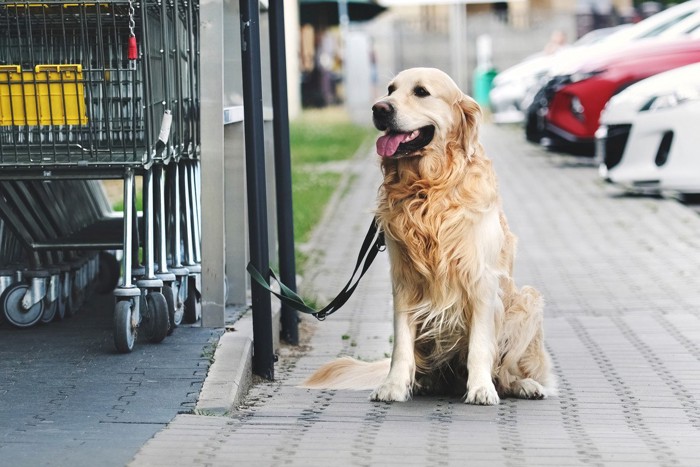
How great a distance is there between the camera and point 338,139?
79.5ft

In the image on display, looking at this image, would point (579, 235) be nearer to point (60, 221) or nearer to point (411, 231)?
point (60, 221)

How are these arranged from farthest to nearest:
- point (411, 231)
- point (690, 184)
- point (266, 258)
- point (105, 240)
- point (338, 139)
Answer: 1. point (338, 139)
2. point (690, 184)
3. point (105, 240)
4. point (266, 258)
5. point (411, 231)

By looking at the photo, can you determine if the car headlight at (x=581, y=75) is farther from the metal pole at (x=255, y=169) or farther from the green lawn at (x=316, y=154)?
the metal pole at (x=255, y=169)

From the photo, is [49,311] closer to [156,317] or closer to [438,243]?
[156,317]

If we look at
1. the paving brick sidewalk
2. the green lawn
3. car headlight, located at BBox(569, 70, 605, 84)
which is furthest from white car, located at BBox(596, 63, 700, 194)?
the green lawn

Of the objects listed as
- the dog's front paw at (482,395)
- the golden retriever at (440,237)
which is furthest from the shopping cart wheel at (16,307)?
the dog's front paw at (482,395)

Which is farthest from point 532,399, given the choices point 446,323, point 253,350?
point 253,350

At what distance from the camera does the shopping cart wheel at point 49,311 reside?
719 centimetres

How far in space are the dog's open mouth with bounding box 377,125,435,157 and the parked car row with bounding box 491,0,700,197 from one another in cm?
763

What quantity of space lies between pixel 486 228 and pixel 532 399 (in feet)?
2.66

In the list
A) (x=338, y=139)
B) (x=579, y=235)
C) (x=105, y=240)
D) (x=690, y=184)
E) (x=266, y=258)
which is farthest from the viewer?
(x=338, y=139)

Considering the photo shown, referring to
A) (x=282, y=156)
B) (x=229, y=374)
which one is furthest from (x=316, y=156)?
(x=229, y=374)

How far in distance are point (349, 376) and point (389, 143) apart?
3.91 feet

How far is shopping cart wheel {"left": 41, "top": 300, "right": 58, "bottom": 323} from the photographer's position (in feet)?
23.6
